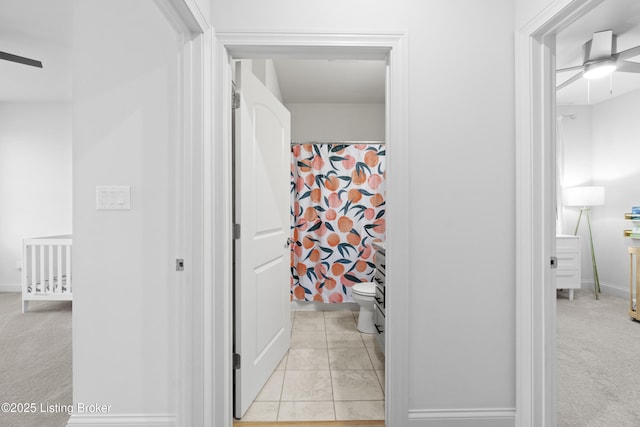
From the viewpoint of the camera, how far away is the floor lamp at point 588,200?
3.89 metres

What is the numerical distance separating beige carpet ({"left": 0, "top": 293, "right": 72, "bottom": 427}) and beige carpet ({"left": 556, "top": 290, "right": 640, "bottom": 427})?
111 inches

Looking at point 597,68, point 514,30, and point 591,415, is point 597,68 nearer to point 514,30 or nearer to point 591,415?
point 514,30

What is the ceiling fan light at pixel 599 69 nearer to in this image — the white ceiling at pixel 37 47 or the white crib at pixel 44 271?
the white ceiling at pixel 37 47

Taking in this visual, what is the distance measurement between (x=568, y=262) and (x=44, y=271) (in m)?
5.80

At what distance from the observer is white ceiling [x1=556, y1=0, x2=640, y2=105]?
2.24 meters

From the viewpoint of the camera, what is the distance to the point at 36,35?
2.60m

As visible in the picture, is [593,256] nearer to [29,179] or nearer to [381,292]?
[381,292]

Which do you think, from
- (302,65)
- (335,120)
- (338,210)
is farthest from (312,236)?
(302,65)

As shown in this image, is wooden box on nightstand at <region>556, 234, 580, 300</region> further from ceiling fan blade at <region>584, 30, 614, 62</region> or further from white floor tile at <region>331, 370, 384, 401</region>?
white floor tile at <region>331, 370, 384, 401</region>

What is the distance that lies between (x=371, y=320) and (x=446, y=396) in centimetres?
136

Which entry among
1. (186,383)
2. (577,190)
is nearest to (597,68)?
(577,190)

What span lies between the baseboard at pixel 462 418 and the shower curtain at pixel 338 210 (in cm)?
180

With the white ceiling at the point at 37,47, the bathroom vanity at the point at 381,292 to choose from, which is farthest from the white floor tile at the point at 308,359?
the white ceiling at the point at 37,47

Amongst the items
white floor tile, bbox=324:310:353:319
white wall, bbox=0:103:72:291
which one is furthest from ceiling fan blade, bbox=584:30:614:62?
white wall, bbox=0:103:72:291
